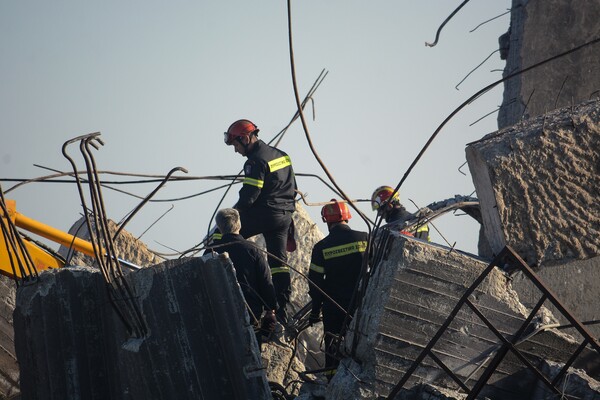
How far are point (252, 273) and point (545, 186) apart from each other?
115 inches

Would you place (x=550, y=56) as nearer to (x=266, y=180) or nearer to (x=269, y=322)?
(x=266, y=180)

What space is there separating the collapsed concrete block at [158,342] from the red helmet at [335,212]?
228cm

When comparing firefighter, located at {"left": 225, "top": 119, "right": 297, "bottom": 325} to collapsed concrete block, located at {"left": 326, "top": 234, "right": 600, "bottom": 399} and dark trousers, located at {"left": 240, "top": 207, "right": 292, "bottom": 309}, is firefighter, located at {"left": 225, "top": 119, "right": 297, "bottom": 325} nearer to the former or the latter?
dark trousers, located at {"left": 240, "top": 207, "right": 292, "bottom": 309}

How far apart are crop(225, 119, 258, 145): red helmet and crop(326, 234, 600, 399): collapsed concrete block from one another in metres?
3.59

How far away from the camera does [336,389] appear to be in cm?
475

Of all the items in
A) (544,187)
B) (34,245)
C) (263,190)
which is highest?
(263,190)

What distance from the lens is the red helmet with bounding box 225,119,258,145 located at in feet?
26.3

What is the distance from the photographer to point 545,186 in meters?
4.88

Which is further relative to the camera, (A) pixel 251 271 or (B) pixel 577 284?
(A) pixel 251 271

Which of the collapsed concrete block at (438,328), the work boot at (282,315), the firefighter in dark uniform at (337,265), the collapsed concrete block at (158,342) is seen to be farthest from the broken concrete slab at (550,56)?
the collapsed concrete block at (158,342)

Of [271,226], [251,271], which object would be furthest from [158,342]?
[271,226]

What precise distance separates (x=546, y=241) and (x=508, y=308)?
1.65ft

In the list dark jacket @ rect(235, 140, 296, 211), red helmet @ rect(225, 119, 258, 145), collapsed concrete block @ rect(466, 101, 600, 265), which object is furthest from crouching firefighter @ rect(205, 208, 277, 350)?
collapsed concrete block @ rect(466, 101, 600, 265)

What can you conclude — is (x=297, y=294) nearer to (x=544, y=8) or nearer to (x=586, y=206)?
(x=544, y=8)
